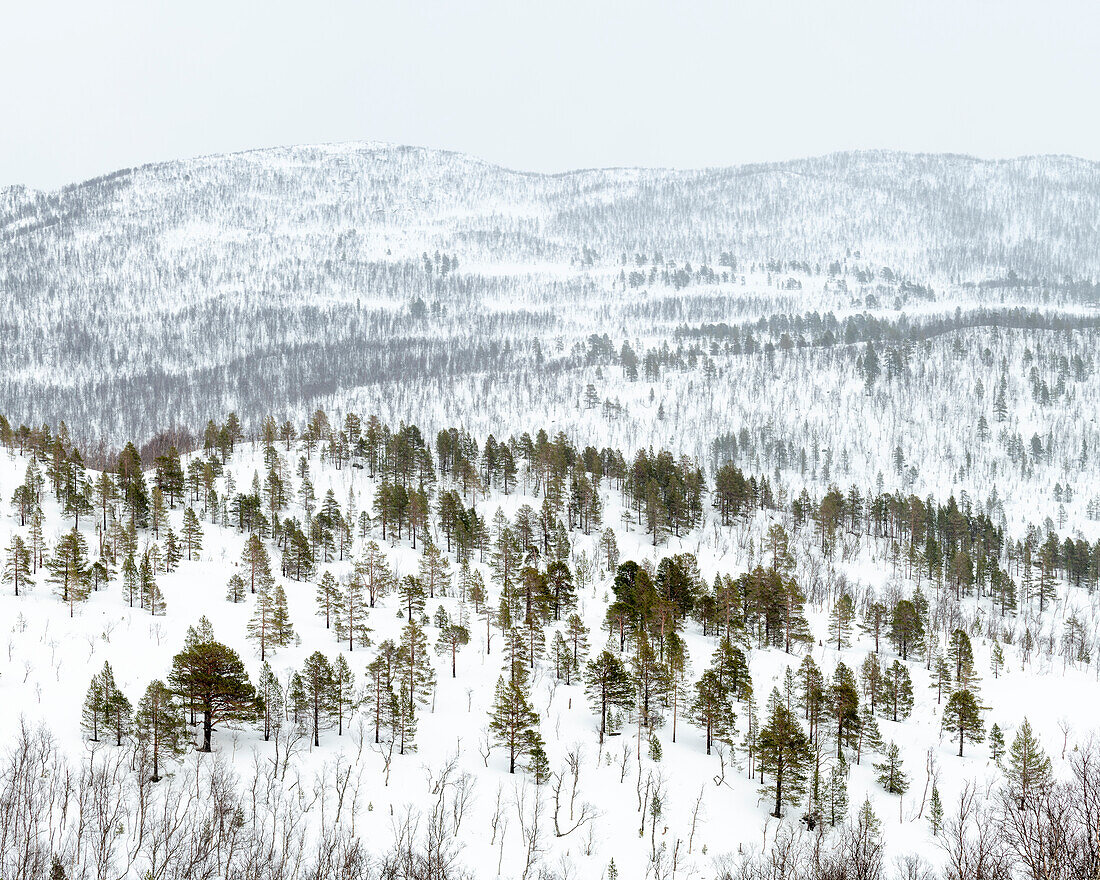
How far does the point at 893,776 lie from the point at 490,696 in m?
32.3

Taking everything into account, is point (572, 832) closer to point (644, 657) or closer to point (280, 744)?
point (644, 657)

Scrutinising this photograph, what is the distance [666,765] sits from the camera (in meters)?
55.2

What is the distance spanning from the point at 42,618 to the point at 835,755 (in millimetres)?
67034

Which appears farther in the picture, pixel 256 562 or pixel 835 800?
pixel 256 562

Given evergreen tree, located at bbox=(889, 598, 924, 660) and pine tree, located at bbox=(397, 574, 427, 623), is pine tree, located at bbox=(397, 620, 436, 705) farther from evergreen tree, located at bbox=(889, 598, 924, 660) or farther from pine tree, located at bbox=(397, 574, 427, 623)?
evergreen tree, located at bbox=(889, 598, 924, 660)

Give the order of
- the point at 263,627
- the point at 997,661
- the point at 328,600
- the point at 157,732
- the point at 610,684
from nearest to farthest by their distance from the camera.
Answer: the point at 157,732 → the point at 610,684 → the point at 263,627 → the point at 328,600 → the point at 997,661

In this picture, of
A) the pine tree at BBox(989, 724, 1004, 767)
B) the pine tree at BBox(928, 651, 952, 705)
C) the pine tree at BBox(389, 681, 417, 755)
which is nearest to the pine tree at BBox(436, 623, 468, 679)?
the pine tree at BBox(389, 681, 417, 755)

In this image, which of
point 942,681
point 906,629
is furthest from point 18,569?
point 906,629

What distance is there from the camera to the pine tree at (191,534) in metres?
88.8

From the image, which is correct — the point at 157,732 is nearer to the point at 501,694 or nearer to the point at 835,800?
the point at 501,694

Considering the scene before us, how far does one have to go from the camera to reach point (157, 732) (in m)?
43.3

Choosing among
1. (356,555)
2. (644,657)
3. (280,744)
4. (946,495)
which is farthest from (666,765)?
(946,495)

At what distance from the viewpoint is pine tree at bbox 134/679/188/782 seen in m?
43.3

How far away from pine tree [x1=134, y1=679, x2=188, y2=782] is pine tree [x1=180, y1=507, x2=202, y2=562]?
46.3 m
